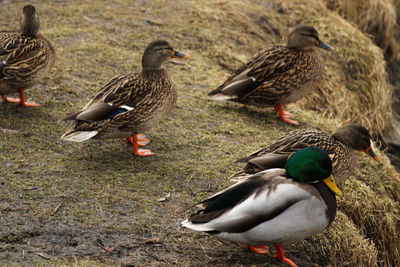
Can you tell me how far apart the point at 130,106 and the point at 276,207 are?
→ 195 centimetres

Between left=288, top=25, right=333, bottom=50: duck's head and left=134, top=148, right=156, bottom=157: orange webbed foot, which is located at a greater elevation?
left=288, top=25, right=333, bottom=50: duck's head

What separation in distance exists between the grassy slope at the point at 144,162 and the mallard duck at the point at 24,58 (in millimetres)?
285

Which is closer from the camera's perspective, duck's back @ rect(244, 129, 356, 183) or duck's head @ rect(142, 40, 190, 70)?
duck's back @ rect(244, 129, 356, 183)

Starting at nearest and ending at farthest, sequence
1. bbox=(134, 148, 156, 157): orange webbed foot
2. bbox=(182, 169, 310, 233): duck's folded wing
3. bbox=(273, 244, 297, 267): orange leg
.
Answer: bbox=(182, 169, 310, 233): duck's folded wing, bbox=(273, 244, 297, 267): orange leg, bbox=(134, 148, 156, 157): orange webbed foot

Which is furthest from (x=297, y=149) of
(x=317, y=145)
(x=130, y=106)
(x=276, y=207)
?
(x=130, y=106)

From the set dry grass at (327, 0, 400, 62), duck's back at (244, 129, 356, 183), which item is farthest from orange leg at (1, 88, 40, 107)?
dry grass at (327, 0, 400, 62)

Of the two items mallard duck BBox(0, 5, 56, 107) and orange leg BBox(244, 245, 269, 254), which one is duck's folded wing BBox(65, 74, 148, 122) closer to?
mallard duck BBox(0, 5, 56, 107)

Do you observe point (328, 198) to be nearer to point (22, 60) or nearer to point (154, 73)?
point (154, 73)

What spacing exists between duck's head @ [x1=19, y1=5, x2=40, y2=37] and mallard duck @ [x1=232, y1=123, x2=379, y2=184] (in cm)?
265

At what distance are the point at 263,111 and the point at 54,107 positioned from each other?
91.7 inches

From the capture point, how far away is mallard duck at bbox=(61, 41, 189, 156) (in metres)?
4.58

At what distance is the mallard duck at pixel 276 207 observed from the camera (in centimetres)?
323

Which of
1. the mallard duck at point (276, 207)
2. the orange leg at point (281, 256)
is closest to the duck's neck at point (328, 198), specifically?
the mallard duck at point (276, 207)

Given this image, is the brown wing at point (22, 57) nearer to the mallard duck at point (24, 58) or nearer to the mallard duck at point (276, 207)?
the mallard duck at point (24, 58)
